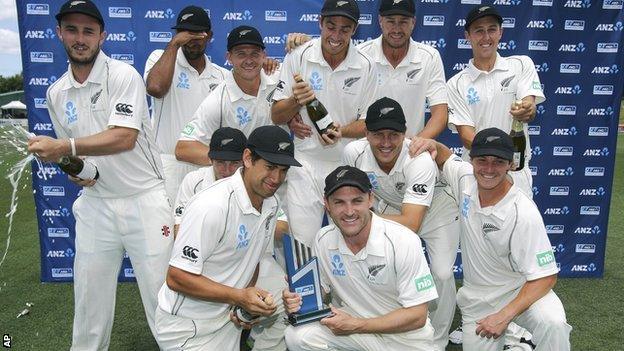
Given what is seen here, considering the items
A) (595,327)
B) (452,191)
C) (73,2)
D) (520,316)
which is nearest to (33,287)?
(73,2)

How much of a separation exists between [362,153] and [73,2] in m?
2.27

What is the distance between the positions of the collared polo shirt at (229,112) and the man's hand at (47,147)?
1.12m

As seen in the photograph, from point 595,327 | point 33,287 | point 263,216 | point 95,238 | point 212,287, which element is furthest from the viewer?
point 33,287

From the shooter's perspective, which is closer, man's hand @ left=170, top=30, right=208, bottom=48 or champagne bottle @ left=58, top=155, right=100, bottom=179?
champagne bottle @ left=58, top=155, right=100, bottom=179

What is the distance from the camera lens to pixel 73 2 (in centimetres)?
354

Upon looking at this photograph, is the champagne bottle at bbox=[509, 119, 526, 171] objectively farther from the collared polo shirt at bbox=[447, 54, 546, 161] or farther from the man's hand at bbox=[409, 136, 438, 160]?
the man's hand at bbox=[409, 136, 438, 160]

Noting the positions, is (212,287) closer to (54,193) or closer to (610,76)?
(54,193)

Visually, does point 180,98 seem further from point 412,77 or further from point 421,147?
point 421,147

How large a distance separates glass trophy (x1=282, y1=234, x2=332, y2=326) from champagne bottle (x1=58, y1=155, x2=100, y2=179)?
152cm

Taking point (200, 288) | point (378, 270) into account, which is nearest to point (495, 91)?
point (378, 270)

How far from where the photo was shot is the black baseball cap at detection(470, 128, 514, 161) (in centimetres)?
341

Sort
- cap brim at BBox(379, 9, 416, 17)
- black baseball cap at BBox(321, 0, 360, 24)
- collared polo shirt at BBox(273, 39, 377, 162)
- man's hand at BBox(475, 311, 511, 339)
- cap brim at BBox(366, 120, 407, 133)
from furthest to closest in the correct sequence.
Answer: collared polo shirt at BBox(273, 39, 377, 162)
cap brim at BBox(379, 9, 416, 17)
black baseball cap at BBox(321, 0, 360, 24)
cap brim at BBox(366, 120, 407, 133)
man's hand at BBox(475, 311, 511, 339)

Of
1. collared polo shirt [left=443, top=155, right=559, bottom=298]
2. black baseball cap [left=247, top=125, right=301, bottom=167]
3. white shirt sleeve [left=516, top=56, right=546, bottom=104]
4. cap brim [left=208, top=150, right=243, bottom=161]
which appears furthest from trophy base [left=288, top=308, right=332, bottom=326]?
white shirt sleeve [left=516, top=56, right=546, bottom=104]

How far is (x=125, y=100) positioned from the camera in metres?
3.71
